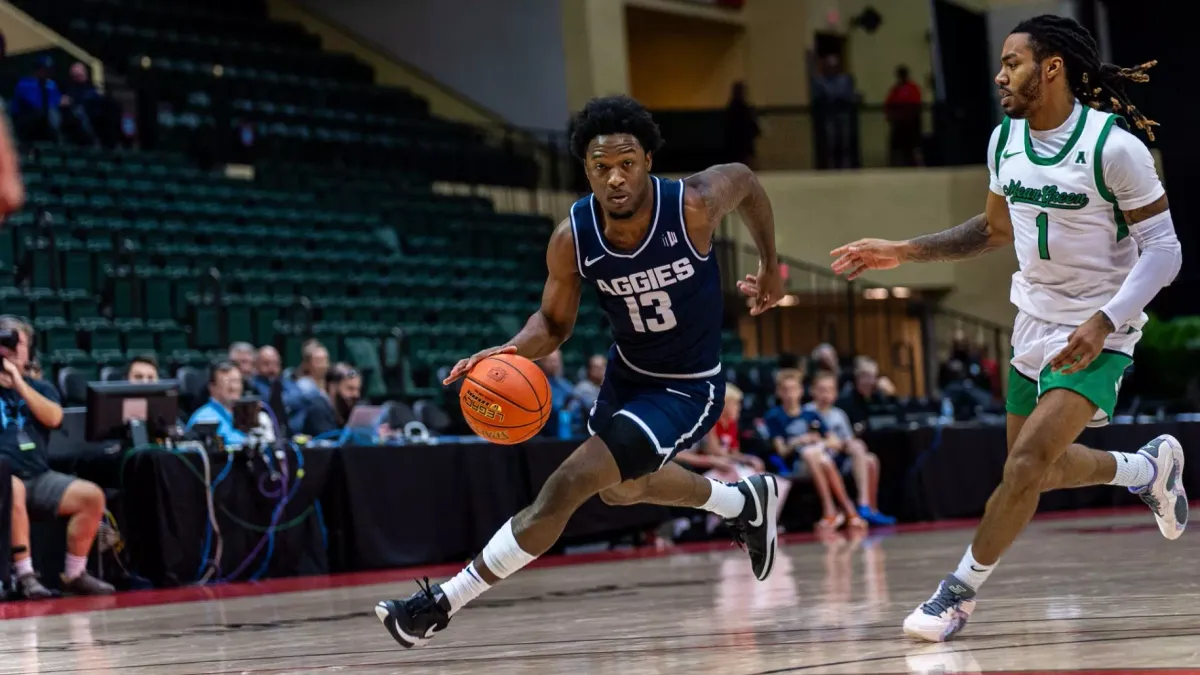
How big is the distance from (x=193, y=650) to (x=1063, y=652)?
286cm

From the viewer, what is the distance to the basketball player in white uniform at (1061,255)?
4.62 metres

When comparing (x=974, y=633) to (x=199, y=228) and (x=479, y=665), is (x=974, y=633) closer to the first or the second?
(x=479, y=665)

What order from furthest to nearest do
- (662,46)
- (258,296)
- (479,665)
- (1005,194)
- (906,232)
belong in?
(662,46) < (906,232) < (258,296) < (1005,194) < (479,665)

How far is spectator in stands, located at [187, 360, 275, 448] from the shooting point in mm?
9648

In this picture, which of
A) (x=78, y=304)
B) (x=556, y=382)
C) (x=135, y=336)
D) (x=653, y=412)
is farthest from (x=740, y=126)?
(x=653, y=412)

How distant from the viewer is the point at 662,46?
2491 centimetres

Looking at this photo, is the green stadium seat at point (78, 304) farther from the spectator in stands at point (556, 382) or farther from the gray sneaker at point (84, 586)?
the gray sneaker at point (84, 586)

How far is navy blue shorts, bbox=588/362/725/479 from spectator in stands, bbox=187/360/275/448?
4790mm

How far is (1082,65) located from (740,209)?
1214mm

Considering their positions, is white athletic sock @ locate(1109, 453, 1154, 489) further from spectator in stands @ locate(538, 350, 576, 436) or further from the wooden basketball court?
spectator in stands @ locate(538, 350, 576, 436)

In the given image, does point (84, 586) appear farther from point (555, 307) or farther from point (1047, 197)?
point (1047, 197)

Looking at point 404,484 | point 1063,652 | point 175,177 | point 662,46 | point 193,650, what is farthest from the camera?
point 662,46

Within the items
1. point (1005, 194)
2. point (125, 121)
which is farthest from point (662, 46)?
point (1005, 194)

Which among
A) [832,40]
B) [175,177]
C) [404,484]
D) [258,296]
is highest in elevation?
[832,40]
